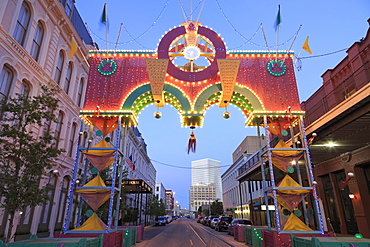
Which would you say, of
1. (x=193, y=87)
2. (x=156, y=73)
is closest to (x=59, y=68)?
(x=156, y=73)

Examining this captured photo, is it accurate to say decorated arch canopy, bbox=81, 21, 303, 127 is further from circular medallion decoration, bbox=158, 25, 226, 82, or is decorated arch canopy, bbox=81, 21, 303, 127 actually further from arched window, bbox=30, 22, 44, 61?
arched window, bbox=30, 22, 44, 61

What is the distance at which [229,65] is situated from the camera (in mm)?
12023

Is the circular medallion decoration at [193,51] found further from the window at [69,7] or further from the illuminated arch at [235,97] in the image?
the window at [69,7]

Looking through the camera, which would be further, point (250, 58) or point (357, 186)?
point (357, 186)

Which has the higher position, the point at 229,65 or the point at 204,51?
the point at 204,51

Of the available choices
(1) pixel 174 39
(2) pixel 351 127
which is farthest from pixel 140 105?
(2) pixel 351 127

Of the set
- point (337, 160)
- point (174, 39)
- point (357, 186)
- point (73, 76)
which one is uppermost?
point (73, 76)

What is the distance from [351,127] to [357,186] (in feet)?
18.4

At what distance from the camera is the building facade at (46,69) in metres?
11.7

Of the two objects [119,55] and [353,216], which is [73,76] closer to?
[119,55]

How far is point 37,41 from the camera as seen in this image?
47.8 feet

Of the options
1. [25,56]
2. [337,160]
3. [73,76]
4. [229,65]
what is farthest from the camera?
[73,76]

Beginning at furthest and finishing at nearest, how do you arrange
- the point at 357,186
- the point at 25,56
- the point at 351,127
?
1. the point at 357,186
2. the point at 25,56
3. the point at 351,127

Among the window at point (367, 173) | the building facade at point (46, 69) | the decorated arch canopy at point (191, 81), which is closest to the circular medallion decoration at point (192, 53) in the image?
the decorated arch canopy at point (191, 81)
